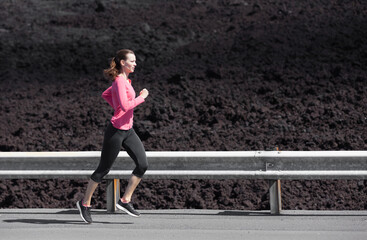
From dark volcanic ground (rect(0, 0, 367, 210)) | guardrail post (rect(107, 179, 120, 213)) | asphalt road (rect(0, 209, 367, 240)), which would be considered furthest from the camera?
dark volcanic ground (rect(0, 0, 367, 210))

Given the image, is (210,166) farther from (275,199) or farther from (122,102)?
(122,102)

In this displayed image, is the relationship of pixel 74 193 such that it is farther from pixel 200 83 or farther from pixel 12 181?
pixel 200 83

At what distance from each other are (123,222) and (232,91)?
22.8ft

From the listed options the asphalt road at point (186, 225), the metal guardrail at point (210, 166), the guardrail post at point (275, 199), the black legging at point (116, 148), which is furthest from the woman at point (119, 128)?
the guardrail post at point (275, 199)

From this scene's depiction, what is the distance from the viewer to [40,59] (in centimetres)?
1700

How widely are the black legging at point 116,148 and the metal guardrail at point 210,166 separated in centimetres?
74

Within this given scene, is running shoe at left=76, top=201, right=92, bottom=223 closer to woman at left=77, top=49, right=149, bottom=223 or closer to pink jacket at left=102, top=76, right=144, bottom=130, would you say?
woman at left=77, top=49, right=149, bottom=223

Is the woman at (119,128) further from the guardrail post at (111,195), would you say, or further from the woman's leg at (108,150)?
the guardrail post at (111,195)

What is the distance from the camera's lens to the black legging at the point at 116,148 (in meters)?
6.16

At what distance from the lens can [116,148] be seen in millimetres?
6180

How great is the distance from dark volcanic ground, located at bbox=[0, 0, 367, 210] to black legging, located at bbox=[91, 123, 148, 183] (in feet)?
6.90

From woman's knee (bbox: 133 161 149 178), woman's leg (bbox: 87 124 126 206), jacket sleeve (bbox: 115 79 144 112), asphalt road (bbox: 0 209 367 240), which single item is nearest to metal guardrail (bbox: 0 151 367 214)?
asphalt road (bbox: 0 209 367 240)

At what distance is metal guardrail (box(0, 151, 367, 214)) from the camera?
6.64 meters

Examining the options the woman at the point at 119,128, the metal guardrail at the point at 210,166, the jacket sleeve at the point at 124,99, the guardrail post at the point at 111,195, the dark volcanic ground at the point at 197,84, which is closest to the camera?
the jacket sleeve at the point at 124,99
